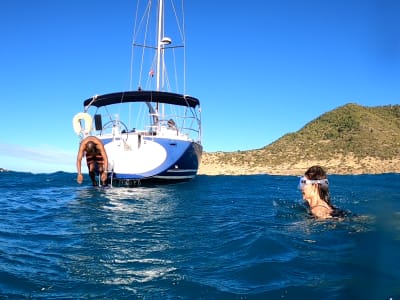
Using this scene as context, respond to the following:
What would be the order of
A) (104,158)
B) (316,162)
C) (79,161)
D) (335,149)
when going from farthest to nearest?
(335,149) < (316,162) < (79,161) < (104,158)

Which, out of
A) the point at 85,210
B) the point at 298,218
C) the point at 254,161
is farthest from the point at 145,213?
the point at 254,161

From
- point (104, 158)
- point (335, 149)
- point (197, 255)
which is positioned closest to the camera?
point (197, 255)

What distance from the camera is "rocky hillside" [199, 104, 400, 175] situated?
44094 millimetres

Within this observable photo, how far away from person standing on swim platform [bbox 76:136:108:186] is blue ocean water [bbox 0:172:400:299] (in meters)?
7.40

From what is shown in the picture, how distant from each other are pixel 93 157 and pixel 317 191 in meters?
11.3

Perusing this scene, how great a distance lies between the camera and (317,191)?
300 inches

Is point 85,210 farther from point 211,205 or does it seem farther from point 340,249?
point 340,249

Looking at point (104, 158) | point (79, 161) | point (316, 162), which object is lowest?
point (79, 161)

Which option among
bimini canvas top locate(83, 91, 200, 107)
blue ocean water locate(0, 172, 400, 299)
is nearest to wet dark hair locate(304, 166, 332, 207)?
blue ocean water locate(0, 172, 400, 299)

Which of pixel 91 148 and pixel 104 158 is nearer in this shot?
pixel 104 158

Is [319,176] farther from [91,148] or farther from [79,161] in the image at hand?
[79,161]

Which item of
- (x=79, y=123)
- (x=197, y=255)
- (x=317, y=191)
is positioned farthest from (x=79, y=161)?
(x=197, y=255)

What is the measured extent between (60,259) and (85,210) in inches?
171

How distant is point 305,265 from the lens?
4.73 metres
